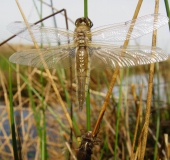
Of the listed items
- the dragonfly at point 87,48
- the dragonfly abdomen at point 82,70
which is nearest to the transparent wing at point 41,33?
the dragonfly at point 87,48

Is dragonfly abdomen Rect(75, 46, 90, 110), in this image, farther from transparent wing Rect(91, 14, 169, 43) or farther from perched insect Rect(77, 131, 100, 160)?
perched insect Rect(77, 131, 100, 160)

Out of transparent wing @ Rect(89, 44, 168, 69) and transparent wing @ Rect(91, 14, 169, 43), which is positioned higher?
transparent wing @ Rect(91, 14, 169, 43)

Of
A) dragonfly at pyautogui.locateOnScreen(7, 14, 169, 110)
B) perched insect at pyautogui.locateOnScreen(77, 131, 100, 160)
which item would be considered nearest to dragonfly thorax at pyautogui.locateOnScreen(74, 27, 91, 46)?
dragonfly at pyautogui.locateOnScreen(7, 14, 169, 110)

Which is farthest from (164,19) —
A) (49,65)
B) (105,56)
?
(49,65)

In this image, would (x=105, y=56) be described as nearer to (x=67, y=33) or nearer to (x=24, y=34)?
(x=67, y=33)

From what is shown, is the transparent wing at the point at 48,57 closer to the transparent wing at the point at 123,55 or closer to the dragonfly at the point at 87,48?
the dragonfly at the point at 87,48

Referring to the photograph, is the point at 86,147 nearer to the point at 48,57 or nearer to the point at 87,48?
the point at 87,48

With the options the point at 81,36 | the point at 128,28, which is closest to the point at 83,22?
the point at 81,36
